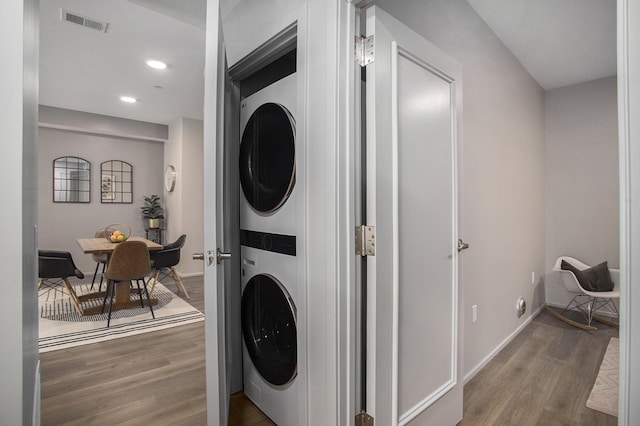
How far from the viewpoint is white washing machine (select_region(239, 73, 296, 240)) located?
5.24 ft

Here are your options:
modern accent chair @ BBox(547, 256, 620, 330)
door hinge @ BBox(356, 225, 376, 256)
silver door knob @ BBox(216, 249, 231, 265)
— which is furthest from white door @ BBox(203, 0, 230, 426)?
modern accent chair @ BBox(547, 256, 620, 330)

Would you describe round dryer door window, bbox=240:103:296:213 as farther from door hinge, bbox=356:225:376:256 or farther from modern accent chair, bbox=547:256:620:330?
modern accent chair, bbox=547:256:620:330

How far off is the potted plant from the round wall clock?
0.35 meters

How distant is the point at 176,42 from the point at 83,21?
0.68 metres

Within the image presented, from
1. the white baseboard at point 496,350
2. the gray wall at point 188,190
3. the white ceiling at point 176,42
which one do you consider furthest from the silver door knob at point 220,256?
the gray wall at point 188,190

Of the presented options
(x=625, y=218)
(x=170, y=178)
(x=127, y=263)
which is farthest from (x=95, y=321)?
(x=625, y=218)

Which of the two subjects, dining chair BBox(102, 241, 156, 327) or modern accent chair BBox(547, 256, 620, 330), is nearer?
modern accent chair BBox(547, 256, 620, 330)

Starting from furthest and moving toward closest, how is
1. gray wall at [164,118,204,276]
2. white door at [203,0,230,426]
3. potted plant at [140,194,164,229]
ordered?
potted plant at [140,194,164,229] < gray wall at [164,118,204,276] < white door at [203,0,230,426]

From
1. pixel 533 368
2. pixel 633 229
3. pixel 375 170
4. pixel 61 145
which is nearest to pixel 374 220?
pixel 375 170

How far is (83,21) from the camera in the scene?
2.60 metres

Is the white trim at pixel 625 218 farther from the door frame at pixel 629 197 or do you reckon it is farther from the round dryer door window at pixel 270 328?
the round dryer door window at pixel 270 328

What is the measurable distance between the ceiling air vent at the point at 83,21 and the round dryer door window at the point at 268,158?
5.91 feet

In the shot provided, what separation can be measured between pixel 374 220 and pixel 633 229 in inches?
29.7

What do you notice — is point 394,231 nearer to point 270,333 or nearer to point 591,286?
point 270,333
